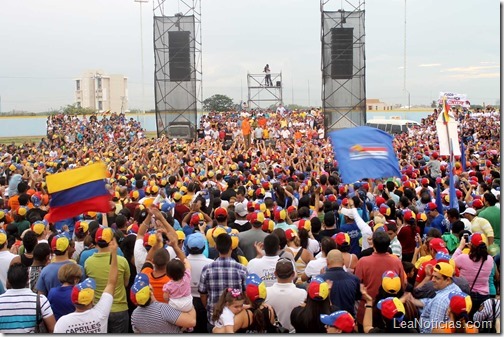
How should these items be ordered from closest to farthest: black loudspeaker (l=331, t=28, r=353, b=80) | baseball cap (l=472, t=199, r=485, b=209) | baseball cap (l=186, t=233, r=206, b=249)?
baseball cap (l=186, t=233, r=206, b=249) < baseball cap (l=472, t=199, r=485, b=209) < black loudspeaker (l=331, t=28, r=353, b=80)

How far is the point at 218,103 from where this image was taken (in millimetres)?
61938

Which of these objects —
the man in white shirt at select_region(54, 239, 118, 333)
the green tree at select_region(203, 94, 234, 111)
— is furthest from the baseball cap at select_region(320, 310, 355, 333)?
the green tree at select_region(203, 94, 234, 111)

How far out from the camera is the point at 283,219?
23.3 feet

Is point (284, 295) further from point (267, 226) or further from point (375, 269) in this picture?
point (267, 226)

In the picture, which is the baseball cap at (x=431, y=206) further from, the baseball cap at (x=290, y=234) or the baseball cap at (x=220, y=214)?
the baseball cap at (x=220, y=214)

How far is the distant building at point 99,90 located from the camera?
8419 centimetres

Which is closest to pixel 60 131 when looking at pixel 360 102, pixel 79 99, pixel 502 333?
pixel 360 102

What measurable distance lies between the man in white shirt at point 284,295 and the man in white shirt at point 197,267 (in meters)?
1.01

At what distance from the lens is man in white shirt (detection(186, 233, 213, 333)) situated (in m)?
5.63

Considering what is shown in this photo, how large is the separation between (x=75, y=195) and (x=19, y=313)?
1498mm

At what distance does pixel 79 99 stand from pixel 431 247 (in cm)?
8733

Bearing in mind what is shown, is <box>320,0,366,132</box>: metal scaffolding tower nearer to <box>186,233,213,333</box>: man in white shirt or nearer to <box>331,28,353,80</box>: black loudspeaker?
<box>331,28,353,80</box>: black loudspeaker

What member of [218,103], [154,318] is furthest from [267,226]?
[218,103]

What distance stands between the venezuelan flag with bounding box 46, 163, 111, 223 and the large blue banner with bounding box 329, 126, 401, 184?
3173 millimetres
